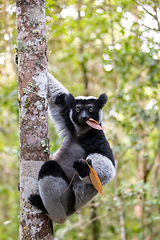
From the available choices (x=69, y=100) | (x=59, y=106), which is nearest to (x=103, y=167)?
(x=69, y=100)

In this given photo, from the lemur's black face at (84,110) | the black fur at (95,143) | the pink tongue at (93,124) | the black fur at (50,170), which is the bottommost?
the black fur at (50,170)

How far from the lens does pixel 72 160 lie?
10.4 ft

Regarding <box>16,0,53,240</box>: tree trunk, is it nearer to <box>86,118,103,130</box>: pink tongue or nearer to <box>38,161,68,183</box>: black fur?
<box>38,161,68,183</box>: black fur

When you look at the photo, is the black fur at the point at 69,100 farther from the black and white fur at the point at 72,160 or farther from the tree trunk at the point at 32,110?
the tree trunk at the point at 32,110

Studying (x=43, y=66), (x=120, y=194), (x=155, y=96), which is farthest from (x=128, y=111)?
(x=43, y=66)

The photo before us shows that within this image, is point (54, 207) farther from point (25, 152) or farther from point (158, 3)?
point (158, 3)

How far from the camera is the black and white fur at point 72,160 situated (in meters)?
2.52

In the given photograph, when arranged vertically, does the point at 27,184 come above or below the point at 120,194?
above

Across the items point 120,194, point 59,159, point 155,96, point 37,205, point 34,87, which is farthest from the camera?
point 155,96

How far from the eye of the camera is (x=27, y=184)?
2391 mm

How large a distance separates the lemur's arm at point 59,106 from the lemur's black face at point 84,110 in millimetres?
306

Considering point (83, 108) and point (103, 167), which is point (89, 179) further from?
point (83, 108)

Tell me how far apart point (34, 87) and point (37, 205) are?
44.3 inches

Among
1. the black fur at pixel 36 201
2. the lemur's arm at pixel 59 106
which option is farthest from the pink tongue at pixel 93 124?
the black fur at pixel 36 201
